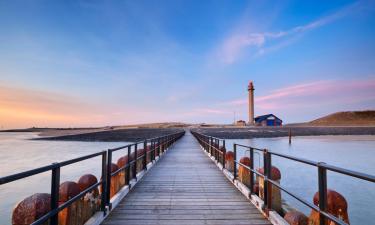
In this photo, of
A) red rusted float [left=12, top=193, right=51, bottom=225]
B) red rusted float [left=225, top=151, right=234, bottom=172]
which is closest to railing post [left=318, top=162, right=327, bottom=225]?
red rusted float [left=12, top=193, right=51, bottom=225]

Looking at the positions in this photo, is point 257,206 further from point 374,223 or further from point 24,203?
point 374,223

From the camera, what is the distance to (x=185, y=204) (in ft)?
18.6

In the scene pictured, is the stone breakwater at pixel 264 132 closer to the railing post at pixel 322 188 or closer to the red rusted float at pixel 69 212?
the red rusted float at pixel 69 212

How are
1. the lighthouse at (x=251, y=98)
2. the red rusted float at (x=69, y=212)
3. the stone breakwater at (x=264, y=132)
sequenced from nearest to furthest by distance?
1. the red rusted float at (x=69, y=212)
2. the stone breakwater at (x=264, y=132)
3. the lighthouse at (x=251, y=98)

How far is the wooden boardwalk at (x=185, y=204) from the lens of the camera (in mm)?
4699

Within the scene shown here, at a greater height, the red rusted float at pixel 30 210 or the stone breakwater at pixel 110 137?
the red rusted float at pixel 30 210

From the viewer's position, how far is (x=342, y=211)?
5.08m

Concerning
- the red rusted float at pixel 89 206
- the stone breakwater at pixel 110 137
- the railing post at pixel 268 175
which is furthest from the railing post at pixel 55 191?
the stone breakwater at pixel 110 137

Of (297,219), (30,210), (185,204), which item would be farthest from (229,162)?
(30,210)

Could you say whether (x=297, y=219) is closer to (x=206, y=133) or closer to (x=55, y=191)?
(x=55, y=191)

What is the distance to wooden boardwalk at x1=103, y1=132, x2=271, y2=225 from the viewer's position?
4699mm

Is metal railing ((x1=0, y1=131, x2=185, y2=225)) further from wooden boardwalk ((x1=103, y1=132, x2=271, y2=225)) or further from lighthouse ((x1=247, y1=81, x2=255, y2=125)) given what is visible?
lighthouse ((x1=247, y1=81, x2=255, y2=125))

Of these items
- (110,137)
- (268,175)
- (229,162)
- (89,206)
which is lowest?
(110,137)

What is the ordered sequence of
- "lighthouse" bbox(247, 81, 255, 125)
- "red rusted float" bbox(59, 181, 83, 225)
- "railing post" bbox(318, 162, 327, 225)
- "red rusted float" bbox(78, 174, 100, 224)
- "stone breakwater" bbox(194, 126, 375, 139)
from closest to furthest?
"railing post" bbox(318, 162, 327, 225), "red rusted float" bbox(59, 181, 83, 225), "red rusted float" bbox(78, 174, 100, 224), "stone breakwater" bbox(194, 126, 375, 139), "lighthouse" bbox(247, 81, 255, 125)
